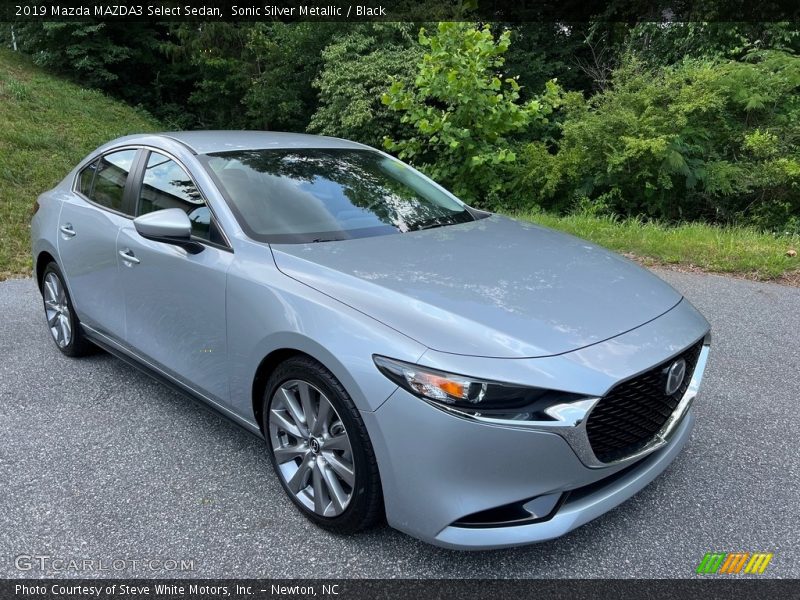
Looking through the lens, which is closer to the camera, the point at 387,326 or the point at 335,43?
the point at 387,326

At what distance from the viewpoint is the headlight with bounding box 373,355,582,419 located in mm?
1983

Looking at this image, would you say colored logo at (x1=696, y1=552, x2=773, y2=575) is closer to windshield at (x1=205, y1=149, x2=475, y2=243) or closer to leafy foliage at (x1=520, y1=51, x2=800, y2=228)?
windshield at (x1=205, y1=149, x2=475, y2=243)

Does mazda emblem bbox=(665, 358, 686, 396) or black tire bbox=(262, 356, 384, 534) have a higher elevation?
mazda emblem bbox=(665, 358, 686, 396)

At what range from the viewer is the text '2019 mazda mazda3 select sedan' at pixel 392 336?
78.8 inches

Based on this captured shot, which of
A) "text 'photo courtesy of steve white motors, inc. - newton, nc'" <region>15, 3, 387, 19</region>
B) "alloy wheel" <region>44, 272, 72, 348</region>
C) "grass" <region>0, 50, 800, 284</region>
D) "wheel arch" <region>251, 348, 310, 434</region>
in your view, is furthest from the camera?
"text 'photo courtesy of steve white motors, inc. - newton, nc'" <region>15, 3, 387, 19</region>

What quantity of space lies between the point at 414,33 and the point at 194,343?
12103 mm

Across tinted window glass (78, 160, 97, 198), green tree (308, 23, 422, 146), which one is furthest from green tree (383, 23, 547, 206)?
tinted window glass (78, 160, 97, 198)

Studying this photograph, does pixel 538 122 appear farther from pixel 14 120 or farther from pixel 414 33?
pixel 14 120

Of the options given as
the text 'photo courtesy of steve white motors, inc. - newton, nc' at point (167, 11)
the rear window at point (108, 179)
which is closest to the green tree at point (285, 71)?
the text 'photo courtesy of steve white motors, inc. - newton, nc' at point (167, 11)

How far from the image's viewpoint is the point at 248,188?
3.08 m

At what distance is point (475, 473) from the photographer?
1.99 m

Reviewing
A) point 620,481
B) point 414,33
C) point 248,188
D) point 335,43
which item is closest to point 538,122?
point 414,33

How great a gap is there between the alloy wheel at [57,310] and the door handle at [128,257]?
1047 mm

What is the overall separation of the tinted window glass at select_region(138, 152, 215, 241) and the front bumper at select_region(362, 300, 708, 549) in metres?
1.43
